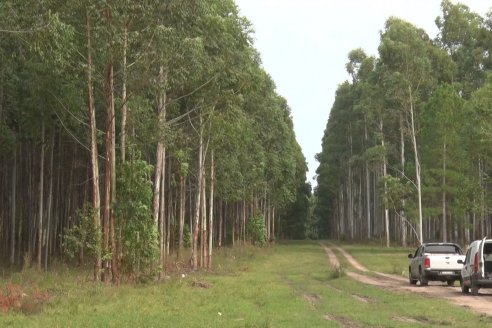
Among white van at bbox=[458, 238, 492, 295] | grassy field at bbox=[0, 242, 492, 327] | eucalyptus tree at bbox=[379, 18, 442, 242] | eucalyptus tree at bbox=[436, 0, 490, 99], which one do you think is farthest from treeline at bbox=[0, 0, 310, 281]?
eucalyptus tree at bbox=[436, 0, 490, 99]

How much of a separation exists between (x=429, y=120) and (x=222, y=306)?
39024 millimetres

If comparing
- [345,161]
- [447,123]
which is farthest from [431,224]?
[447,123]

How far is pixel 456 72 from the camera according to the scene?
64750mm

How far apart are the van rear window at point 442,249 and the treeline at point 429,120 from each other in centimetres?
1904

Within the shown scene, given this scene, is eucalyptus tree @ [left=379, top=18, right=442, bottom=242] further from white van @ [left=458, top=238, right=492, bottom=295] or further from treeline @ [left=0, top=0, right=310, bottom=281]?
white van @ [left=458, top=238, right=492, bottom=295]

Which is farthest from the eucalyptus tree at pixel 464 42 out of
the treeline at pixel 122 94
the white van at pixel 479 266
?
the white van at pixel 479 266

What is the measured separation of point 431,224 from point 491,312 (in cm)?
6697

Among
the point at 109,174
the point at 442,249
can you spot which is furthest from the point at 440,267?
the point at 109,174

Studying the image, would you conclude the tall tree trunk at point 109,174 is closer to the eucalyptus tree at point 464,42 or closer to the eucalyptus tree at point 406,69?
the eucalyptus tree at point 406,69

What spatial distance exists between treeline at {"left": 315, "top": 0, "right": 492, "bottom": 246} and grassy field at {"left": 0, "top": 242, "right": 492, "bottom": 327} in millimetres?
27968

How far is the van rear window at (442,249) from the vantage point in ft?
94.1

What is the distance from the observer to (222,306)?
59.0 ft

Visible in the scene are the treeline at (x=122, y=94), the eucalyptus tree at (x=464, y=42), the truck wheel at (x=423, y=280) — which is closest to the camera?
the treeline at (x=122, y=94)

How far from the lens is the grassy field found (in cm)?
1430
